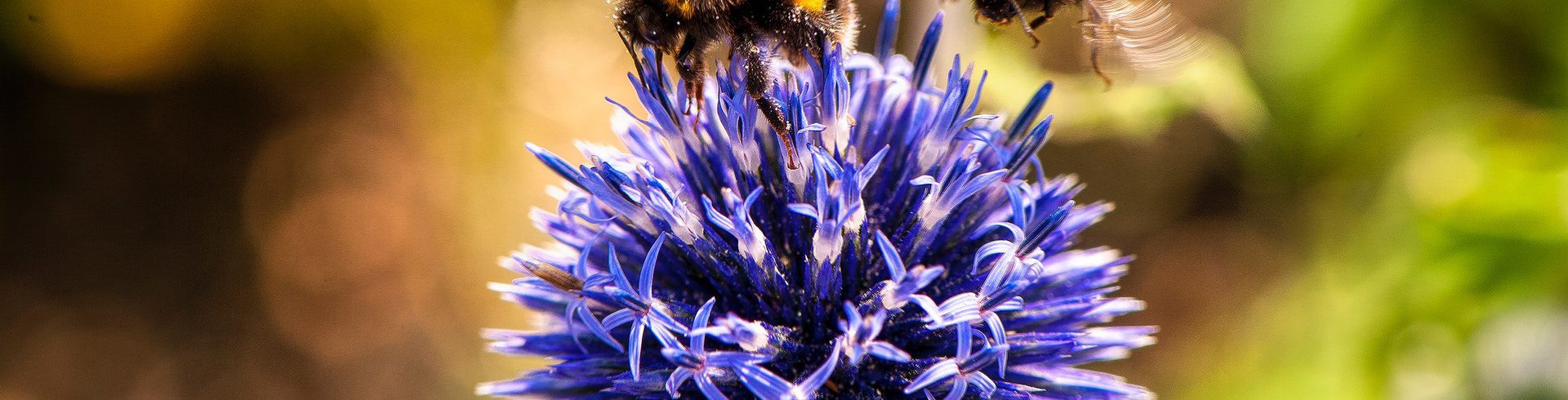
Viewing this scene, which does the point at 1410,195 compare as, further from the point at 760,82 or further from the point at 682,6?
the point at 682,6

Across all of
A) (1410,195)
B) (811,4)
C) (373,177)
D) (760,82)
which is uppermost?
(373,177)

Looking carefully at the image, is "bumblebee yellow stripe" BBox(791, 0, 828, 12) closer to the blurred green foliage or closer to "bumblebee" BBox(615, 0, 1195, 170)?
"bumblebee" BBox(615, 0, 1195, 170)

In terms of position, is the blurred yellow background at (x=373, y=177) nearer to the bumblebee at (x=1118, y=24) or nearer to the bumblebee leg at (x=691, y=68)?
the bumblebee at (x=1118, y=24)

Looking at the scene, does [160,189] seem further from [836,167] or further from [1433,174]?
[1433,174]

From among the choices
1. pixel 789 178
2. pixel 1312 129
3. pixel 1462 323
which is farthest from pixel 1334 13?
pixel 789 178

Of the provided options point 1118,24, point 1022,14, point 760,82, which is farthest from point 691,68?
point 1118,24

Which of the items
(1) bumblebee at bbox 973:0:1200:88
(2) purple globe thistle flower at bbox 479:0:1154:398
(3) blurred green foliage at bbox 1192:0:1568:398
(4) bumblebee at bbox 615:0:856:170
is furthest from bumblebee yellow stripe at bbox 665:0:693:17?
(3) blurred green foliage at bbox 1192:0:1568:398
